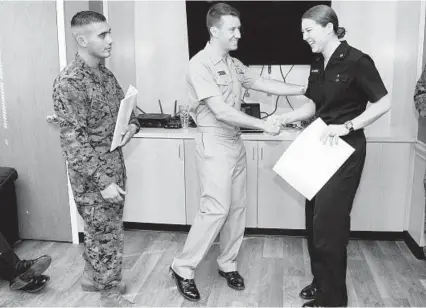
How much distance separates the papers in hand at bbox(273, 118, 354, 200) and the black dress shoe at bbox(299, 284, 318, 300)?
632 millimetres

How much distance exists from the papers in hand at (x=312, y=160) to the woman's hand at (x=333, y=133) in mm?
27

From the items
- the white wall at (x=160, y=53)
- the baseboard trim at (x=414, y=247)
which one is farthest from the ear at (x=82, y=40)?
the baseboard trim at (x=414, y=247)

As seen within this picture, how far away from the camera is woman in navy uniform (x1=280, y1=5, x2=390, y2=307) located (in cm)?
237

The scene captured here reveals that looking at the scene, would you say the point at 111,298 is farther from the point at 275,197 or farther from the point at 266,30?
the point at 266,30

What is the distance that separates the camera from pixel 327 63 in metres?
2.48

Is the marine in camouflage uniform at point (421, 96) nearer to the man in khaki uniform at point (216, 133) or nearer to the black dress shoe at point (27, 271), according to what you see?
the man in khaki uniform at point (216, 133)

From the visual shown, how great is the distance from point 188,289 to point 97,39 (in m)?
1.40

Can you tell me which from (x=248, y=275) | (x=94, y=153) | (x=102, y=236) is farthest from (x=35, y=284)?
(x=248, y=275)

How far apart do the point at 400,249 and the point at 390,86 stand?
3.89ft

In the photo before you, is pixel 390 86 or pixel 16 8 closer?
pixel 16 8

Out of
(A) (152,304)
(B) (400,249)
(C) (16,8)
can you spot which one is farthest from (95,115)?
(B) (400,249)

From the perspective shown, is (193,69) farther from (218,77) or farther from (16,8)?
(16,8)

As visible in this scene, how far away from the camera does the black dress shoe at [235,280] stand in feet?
9.70

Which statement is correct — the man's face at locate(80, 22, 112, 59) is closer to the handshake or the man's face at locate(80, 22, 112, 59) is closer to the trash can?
the handshake
